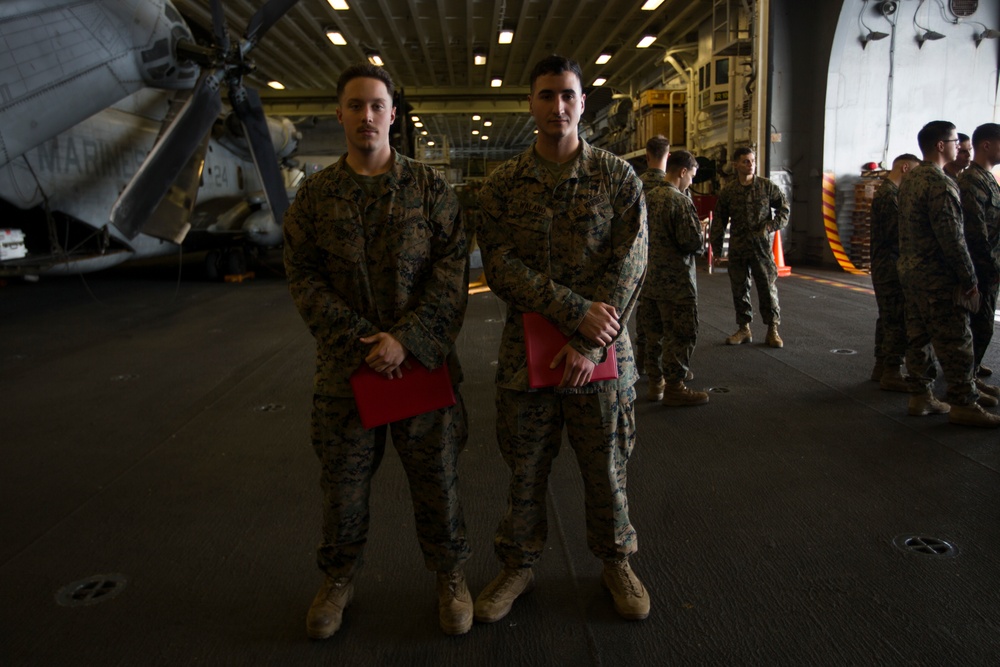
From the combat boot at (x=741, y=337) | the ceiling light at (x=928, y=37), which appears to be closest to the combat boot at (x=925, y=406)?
the combat boot at (x=741, y=337)

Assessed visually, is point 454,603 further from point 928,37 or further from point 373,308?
point 928,37

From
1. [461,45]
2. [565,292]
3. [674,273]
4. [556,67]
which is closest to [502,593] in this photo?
[565,292]

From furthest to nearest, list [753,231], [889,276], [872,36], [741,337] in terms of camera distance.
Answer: [872,36] < [741,337] < [753,231] < [889,276]

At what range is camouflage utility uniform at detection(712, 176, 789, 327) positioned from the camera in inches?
211

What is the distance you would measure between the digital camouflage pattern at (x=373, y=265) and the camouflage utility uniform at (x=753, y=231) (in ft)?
12.8

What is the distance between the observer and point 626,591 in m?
2.00

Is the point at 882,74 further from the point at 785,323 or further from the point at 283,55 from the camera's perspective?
the point at 283,55

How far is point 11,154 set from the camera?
20.8ft

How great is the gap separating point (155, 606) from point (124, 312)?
7.06 metres

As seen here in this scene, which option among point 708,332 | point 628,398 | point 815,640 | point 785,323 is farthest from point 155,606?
point 785,323

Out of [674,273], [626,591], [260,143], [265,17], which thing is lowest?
[626,591]

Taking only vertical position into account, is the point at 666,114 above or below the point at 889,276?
above

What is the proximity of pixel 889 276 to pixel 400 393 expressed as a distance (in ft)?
12.3

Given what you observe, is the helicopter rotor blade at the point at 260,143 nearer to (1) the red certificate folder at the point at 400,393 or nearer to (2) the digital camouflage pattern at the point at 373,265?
(2) the digital camouflage pattern at the point at 373,265
